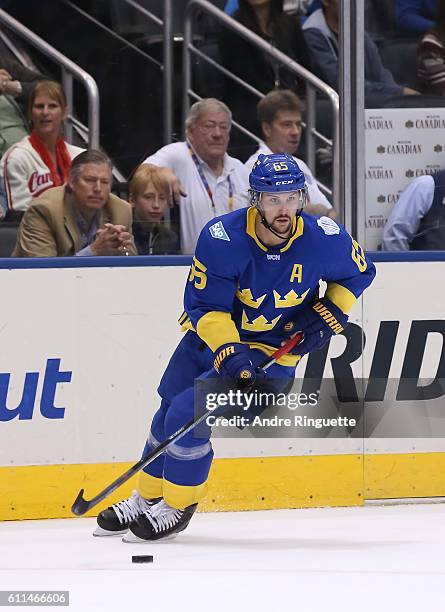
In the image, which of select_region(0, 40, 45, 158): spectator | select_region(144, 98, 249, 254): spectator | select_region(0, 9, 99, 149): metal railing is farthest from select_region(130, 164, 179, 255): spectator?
select_region(0, 40, 45, 158): spectator

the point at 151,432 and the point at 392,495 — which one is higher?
the point at 151,432

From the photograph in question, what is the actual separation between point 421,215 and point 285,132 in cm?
60

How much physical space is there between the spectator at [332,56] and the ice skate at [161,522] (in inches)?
67.8

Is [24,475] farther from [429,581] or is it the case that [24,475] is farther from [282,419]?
[429,581]

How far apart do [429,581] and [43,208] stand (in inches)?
76.5

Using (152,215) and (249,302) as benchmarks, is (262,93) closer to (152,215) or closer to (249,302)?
(152,215)

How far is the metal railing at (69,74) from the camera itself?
4.66 m

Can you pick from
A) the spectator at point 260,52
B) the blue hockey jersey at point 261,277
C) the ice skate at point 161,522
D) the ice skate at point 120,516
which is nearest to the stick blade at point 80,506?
the ice skate at point 120,516

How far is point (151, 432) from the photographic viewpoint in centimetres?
423

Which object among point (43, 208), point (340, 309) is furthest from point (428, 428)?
point (43, 208)

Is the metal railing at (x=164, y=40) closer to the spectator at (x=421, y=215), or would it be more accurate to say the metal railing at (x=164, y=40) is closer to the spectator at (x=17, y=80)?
the spectator at (x=17, y=80)

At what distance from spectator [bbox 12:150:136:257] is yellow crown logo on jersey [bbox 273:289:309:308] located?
2.91 ft

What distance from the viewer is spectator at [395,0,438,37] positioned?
4.88 meters

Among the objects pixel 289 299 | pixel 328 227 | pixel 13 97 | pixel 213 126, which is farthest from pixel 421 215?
pixel 13 97
